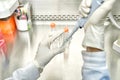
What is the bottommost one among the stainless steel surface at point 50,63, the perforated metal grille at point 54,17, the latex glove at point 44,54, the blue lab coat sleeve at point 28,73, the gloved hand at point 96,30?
the stainless steel surface at point 50,63

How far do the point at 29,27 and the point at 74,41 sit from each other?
32 cm

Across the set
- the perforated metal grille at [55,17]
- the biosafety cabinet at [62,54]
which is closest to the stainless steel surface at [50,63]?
the biosafety cabinet at [62,54]

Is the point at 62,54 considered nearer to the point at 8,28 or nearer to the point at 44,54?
the point at 44,54

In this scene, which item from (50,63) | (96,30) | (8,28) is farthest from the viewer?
(8,28)

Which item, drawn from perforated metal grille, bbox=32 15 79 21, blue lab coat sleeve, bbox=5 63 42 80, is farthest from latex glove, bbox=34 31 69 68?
perforated metal grille, bbox=32 15 79 21

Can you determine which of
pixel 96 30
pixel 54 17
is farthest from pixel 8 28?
pixel 96 30

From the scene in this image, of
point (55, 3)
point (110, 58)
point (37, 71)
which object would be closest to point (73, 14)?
point (55, 3)

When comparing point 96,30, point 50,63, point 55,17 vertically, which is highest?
point 96,30

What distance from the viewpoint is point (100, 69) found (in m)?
0.72

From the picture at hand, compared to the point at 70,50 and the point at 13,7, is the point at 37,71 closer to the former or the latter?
the point at 70,50

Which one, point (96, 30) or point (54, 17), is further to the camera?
point (54, 17)

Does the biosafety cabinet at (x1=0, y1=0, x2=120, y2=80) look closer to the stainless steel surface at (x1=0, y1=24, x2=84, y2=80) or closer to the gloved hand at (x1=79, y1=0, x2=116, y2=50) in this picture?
the stainless steel surface at (x1=0, y1=24, x2=84, y2=80)

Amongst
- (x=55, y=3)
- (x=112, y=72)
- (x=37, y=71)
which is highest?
(x=55, y=3)

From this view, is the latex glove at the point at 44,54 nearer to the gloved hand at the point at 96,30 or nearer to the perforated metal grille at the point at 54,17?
the gloved hand at the point at 96,30
